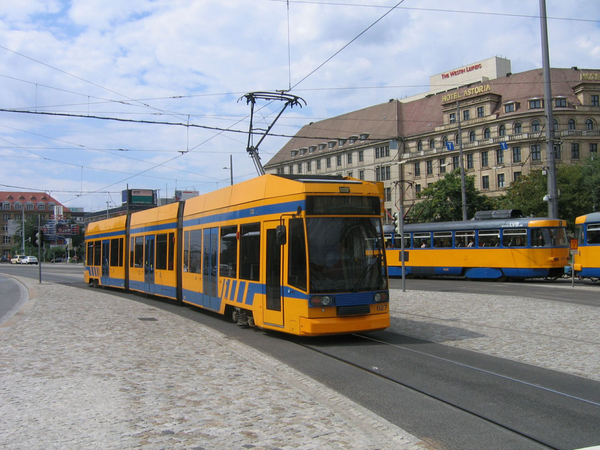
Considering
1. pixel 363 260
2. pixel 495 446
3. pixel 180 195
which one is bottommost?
pixel 495 446

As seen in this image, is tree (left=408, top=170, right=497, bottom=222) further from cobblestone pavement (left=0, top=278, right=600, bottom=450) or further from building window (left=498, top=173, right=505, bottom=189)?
cobblestone pavement (left=0, top=278, right=600, bottom=450)

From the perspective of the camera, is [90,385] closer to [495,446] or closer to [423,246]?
[495,446]

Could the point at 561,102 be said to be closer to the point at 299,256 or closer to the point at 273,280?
the point at 273,280

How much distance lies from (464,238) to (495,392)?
2294 centimetres

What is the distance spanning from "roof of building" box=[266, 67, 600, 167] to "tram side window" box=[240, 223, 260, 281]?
150 ft

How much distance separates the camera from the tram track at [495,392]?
5391 mm

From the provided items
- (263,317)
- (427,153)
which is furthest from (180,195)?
(263,317)

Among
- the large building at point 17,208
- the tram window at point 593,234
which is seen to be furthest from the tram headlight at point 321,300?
the large building at point 17,208

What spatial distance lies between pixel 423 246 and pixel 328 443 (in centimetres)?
2745

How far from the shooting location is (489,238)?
2766 cm

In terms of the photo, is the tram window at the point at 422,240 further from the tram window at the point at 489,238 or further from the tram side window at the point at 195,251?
the tram side window at the point at 195,251

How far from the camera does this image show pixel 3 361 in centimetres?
809

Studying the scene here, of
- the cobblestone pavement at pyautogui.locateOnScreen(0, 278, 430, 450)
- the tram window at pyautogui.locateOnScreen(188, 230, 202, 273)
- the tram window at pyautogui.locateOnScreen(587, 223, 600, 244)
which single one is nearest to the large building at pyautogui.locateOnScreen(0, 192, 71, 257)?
the tram window at pyautogui.locateOnScreen(587, 223, 600, 244)

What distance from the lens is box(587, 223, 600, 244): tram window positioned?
23366 millimetres
